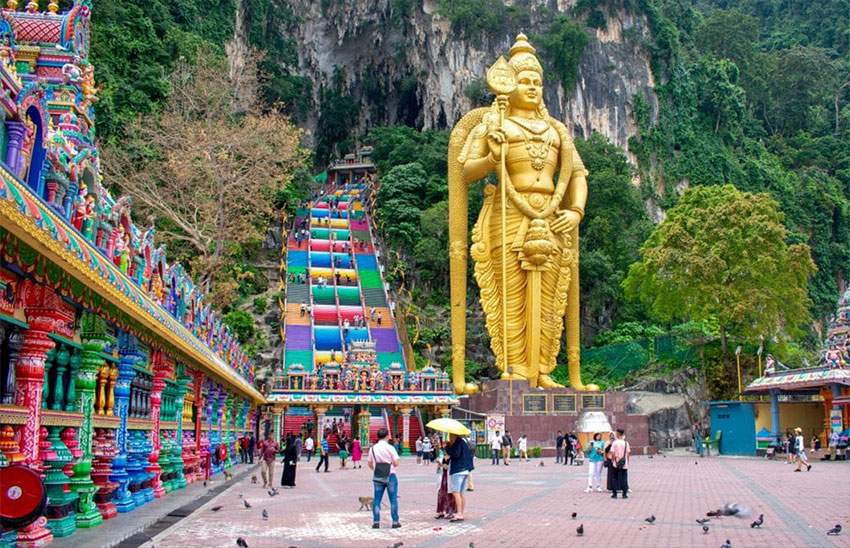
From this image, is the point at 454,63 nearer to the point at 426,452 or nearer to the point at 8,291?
the point at 426,452

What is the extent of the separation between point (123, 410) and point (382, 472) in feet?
8.79

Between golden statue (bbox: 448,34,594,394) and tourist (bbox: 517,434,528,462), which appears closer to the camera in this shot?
tourist (bbox: 517,434,528,462)

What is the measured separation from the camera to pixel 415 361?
33625mm

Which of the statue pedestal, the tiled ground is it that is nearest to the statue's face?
the statue pedestal

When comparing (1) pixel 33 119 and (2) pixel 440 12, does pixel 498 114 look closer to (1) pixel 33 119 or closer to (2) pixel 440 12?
(1) pixel 33 119

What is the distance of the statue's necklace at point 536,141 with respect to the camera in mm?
24812

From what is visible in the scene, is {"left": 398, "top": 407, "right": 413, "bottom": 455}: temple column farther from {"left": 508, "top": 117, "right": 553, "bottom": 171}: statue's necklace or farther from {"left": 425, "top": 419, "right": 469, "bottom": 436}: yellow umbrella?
{"left": 425, "top": 419, "right": 469, "bottom": 436}: yellow umbrella

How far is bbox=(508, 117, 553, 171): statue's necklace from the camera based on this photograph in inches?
977

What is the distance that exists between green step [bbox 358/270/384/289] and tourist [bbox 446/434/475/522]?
29228mm

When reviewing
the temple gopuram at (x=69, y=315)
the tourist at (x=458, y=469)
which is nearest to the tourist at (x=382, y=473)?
the tourist at (x=458, y=469)

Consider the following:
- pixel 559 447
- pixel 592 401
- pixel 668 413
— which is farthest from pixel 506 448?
pixel 668 413

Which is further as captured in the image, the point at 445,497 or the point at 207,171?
the point at 207,171

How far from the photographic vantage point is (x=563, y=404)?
23375 mm

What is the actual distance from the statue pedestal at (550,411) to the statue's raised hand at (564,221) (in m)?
4.74
